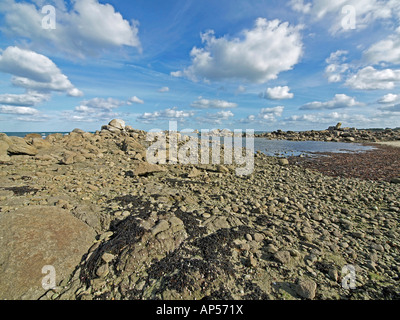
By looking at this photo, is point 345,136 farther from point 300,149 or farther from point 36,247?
point 36,247

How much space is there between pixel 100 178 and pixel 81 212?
11.1ft

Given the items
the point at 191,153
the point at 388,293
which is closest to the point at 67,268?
the point at 388,293

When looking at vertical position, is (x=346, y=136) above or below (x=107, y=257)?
above

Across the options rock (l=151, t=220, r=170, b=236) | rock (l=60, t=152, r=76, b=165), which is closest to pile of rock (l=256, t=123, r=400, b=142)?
rock (l=60, t=152, r=76, b=165)

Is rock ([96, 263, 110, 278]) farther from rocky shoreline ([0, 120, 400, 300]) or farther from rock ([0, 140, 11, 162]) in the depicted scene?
rock ([0, 140, 11, 162])

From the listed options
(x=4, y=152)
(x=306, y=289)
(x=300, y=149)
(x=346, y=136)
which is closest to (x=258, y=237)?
(x=306, y=289)

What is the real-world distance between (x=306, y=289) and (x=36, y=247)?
17.1 ft

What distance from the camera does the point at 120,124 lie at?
1029 inches

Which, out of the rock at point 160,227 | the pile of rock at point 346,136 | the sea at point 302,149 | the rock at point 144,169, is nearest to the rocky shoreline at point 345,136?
the pile of rock at point 346,136

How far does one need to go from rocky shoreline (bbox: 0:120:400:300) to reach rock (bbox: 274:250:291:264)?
26 mm

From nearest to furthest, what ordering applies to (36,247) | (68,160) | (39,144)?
(36,247)
(68,160)
(39,144)

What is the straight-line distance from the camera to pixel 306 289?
3262 millimetres

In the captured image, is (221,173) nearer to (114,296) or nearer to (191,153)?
(191,153)

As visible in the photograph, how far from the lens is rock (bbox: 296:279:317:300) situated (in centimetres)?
321
